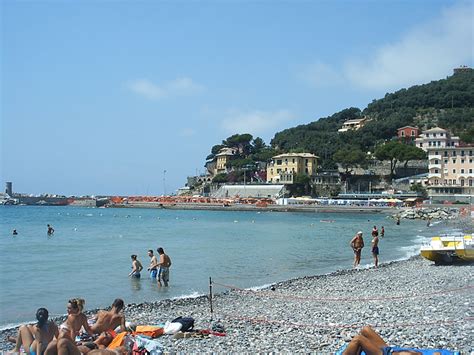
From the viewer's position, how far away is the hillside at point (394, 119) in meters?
122

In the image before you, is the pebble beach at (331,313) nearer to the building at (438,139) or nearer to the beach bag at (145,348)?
the beach bag at (145,348)

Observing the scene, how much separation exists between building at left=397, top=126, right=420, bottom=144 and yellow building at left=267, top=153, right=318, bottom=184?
778 inches

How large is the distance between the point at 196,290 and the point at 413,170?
93884 mm

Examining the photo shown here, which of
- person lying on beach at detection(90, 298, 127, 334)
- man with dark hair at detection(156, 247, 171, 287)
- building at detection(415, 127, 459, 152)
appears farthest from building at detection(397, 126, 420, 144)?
person lying on beach at detection(90, 298, 127, 334)

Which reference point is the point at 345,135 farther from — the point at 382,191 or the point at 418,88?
the point at 418,88

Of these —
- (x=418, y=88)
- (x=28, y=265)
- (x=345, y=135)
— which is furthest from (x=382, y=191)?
(x=28, y=265)

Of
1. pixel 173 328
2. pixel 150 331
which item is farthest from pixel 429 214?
pixel 150 331

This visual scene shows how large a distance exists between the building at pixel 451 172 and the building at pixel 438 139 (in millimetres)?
6507

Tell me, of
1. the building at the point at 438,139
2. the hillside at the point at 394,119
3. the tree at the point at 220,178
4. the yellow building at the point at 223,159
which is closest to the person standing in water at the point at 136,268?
the building at the point at 438,139

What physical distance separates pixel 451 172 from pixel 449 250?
77.6m

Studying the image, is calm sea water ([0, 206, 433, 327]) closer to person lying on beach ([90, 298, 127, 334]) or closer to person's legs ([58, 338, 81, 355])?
person lying on beach ([90, 298, 127, 334])

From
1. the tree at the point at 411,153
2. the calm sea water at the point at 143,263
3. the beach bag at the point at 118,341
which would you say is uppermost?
the tree at the point at 411,153

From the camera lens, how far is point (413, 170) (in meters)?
105

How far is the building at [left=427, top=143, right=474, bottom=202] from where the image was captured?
3516 inches
